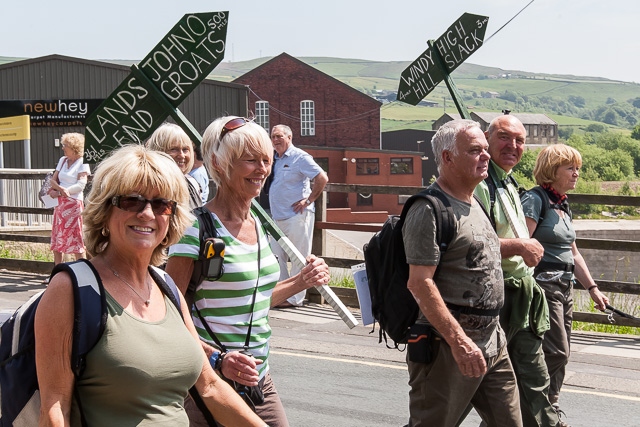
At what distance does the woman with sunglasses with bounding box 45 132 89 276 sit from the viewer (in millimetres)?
11820

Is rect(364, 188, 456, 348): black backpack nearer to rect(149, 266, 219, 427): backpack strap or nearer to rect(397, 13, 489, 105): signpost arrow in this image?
rect(149, 266, 219, 427): backpack strap

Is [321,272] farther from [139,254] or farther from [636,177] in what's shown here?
[636,177]

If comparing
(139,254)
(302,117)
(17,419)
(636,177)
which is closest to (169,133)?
(139,254)

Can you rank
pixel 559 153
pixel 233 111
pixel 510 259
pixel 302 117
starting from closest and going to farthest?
pixel 510 259, pixel 559 153, pixel 233 111, pixel 302 117

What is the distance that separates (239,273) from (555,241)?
3.02 meters

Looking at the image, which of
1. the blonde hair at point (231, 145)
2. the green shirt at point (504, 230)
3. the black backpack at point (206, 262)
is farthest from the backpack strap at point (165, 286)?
the green shirt at point (504, 230)

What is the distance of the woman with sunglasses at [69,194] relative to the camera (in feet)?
38.8

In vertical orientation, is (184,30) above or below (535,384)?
above

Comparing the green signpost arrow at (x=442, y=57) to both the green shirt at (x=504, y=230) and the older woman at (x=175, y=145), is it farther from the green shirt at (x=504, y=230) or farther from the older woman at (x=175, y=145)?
the green shirt at (x=504, y=230)

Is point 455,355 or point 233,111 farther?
point 233,111

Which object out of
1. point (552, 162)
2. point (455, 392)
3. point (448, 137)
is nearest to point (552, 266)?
point (552, 162)

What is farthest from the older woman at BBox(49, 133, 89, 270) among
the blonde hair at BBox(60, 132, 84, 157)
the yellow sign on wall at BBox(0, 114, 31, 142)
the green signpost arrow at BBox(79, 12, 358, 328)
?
the yellow sign on wall at BBox(0, 114, 31, 142)

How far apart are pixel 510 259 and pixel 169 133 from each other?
198cm

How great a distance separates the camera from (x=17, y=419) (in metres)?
2.72
